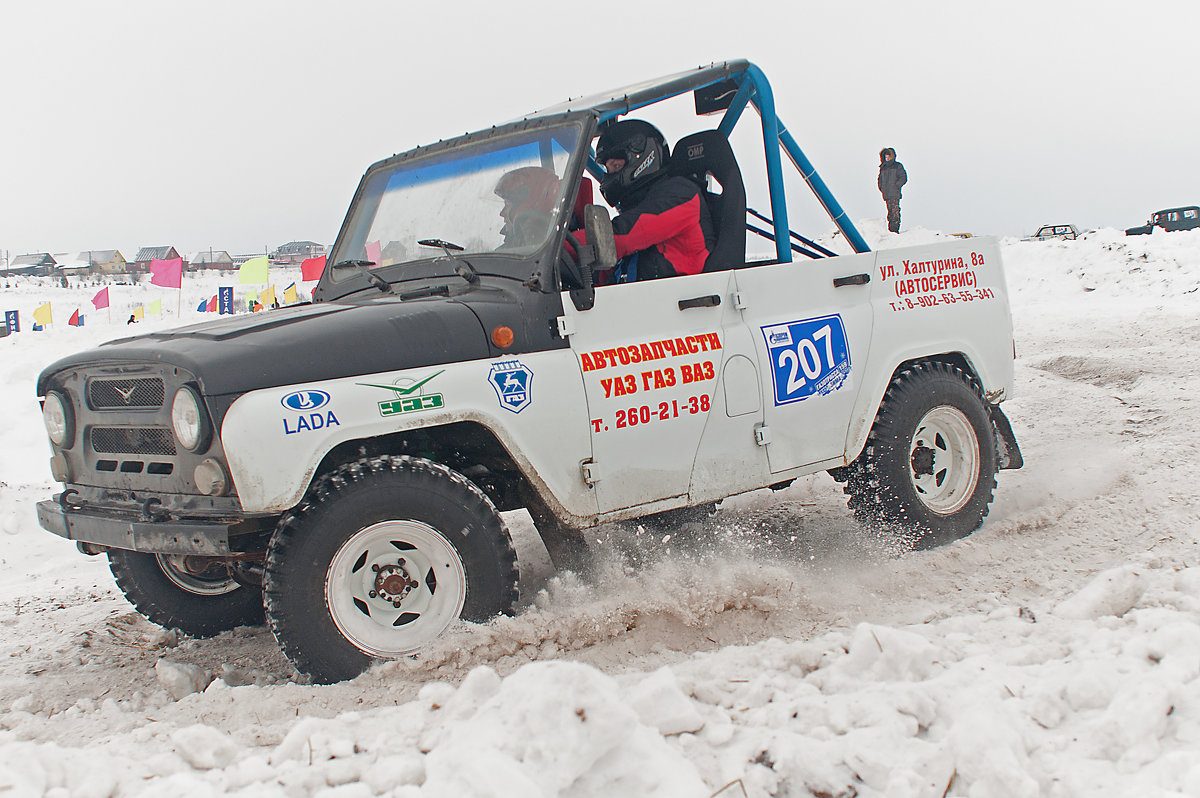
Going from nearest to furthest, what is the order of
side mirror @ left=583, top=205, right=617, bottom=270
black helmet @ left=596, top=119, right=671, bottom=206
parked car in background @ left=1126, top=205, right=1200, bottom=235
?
side mirror @ left=583, top=205, right=617, bottom=270
black helmet @ left=596, top=119, right=671, bottom=206
parked car in background @ left=1126, top=205, right=1200, bottom=235

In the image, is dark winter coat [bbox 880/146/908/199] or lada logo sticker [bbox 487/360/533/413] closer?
lada logo sticker [bbox 487/360/533/413]

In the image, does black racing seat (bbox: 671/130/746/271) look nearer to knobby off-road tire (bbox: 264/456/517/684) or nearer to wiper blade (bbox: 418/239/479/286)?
wiper blade (bbox: 418/239/479/286)

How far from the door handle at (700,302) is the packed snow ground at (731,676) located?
116cm

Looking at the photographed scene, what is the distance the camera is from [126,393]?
3.45 metres

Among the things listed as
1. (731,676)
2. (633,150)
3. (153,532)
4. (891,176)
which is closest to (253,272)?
(891,176)

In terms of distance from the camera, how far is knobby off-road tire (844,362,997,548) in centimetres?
471

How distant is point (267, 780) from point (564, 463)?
1.65 m

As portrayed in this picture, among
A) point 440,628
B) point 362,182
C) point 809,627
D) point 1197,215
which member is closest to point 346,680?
point 440,628

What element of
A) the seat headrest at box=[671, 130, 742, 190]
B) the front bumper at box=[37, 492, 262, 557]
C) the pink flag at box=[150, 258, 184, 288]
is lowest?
the front bumper at box=[37, 492, 262, 557]

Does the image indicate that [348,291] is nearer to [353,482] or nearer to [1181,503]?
[353,482]

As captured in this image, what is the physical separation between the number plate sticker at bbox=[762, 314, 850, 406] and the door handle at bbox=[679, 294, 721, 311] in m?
0.30

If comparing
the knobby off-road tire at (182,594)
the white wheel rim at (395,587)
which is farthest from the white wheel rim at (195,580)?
the white wheel rim at (395,587)

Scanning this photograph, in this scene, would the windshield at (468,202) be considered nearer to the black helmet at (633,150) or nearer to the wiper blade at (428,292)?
the wiper blade at (428,292)

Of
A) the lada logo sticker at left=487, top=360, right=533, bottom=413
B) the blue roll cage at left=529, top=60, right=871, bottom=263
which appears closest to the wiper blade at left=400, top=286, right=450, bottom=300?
the lada logo sticker at left=487, top=360, right=533, bottom=413
